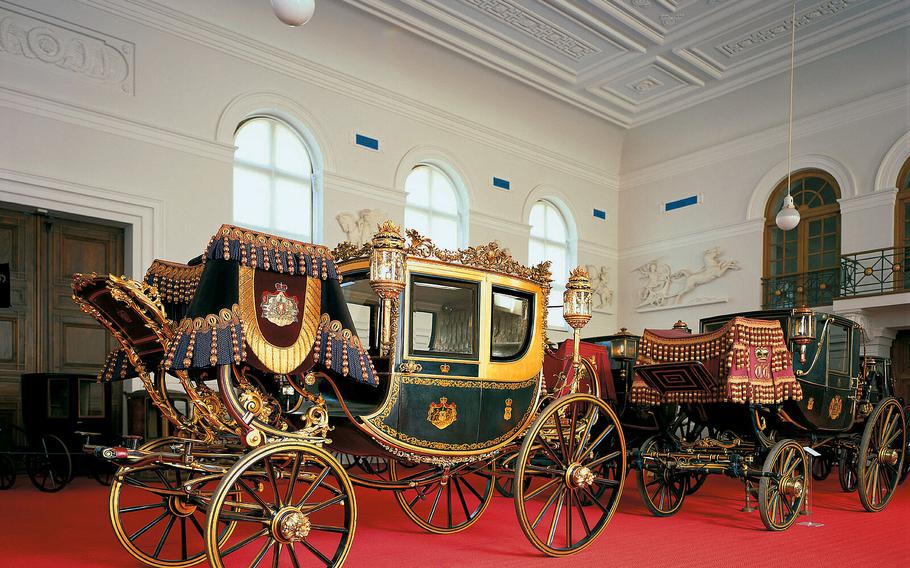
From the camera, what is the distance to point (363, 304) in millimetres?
5242

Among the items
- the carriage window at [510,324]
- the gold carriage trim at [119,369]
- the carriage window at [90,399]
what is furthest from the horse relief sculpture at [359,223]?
the gold carriage trim at [119,369]

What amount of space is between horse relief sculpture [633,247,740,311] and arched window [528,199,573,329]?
195 centimetres

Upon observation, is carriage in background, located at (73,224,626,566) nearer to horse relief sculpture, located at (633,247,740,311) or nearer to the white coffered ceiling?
the white coffered ceiling

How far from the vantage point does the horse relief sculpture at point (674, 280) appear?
53.9ft

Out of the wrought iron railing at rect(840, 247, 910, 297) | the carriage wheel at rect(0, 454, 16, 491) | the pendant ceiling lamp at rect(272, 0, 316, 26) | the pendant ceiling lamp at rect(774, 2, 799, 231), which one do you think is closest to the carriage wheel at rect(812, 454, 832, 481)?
the pendant ceiling lamp at rect(774, 2, 799, 231)

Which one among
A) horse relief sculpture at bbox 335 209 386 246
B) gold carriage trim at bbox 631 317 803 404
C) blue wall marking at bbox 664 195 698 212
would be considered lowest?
gold carriage trim at bbox 631 317 803 404

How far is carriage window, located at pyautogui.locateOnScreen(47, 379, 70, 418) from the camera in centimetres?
837

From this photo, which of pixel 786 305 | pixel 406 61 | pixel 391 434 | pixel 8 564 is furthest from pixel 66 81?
pixel 786 305

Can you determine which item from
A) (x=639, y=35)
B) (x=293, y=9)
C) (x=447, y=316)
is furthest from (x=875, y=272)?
(x=293, y=9)

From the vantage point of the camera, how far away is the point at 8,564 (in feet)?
14.7

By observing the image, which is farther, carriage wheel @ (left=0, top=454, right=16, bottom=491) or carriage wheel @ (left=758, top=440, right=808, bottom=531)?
carriage wheel @ (left=0, top=454, right=16, bottom=491)

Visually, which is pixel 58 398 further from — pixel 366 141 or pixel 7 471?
pixel 366 141

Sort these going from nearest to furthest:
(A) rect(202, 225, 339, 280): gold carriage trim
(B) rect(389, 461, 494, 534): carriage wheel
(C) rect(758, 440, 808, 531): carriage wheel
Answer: (A) rect(202, 225, 339, 280): gold carriage trim, (B) rect(389, 461, 494, 534): carriage wheel, (C) rect(758, 440, 808, 531): carriage wheel

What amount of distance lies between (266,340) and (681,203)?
15.1 meters
